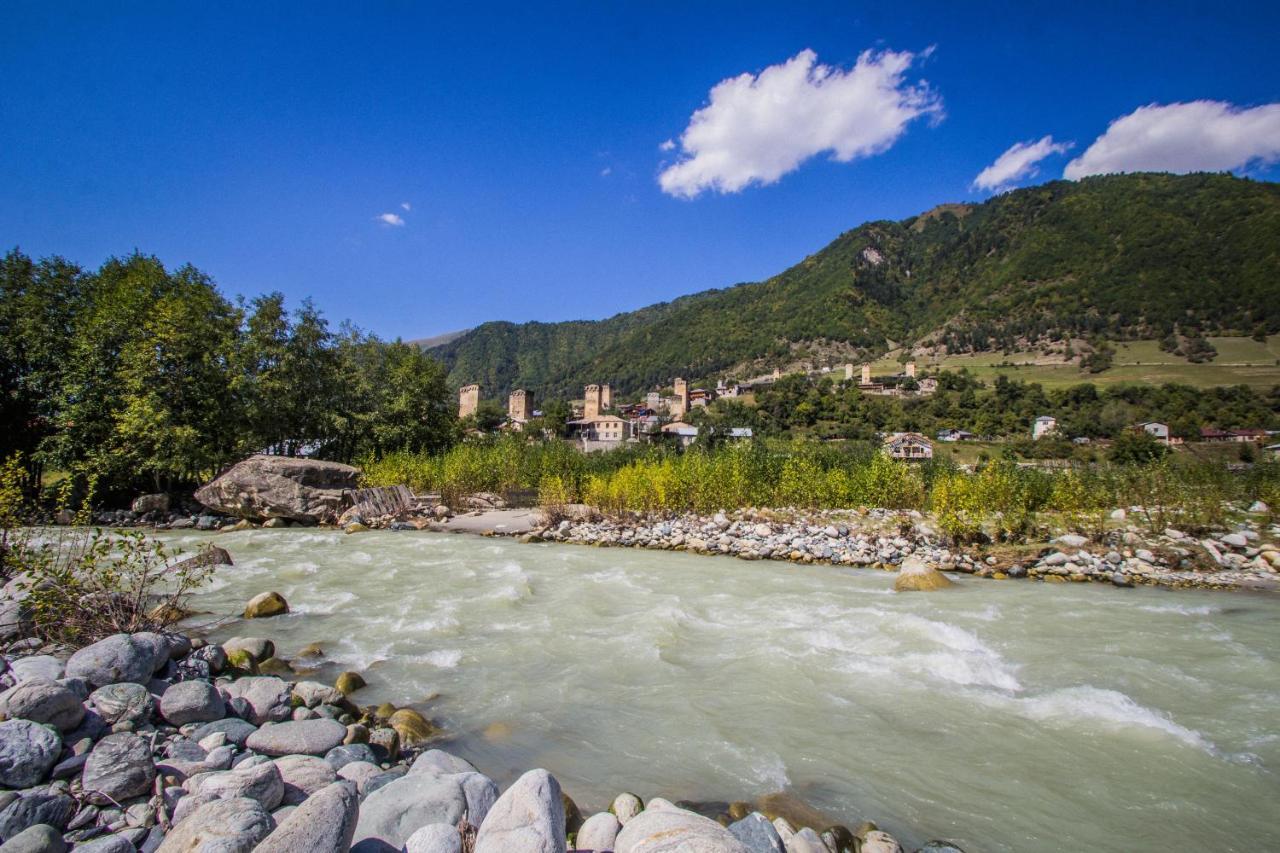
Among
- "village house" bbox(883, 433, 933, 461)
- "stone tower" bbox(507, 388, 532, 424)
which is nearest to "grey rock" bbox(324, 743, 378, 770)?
"village house" bbox(883, 433, 933, 461)

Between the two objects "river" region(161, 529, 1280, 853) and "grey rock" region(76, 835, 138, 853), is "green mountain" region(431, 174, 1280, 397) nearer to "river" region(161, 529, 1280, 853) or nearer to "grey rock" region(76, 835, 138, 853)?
"river" region(161, 529, 1280, 853)

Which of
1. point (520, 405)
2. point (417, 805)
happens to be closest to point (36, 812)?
point (417, 805)

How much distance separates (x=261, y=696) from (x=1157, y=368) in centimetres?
10174

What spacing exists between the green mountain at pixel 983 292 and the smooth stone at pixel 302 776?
98.7m

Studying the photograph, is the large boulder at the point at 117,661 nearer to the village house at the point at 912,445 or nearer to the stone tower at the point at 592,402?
the village house at the point at 912,445

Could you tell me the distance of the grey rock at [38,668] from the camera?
384 centimetres

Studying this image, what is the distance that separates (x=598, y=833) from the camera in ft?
9.74

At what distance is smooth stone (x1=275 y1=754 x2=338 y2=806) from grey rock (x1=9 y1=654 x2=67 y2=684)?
197cm

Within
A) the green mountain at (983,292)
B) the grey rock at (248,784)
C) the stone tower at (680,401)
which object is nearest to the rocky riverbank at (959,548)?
the grey rock at (248,784)

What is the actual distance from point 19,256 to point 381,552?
18.5 metres

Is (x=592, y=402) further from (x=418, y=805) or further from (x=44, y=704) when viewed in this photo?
(x=418, y=805)

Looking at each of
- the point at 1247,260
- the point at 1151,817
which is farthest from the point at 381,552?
the point at 1247,260

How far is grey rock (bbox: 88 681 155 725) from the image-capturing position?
3.62 meters

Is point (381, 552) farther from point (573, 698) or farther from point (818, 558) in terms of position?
point (818, 558)
